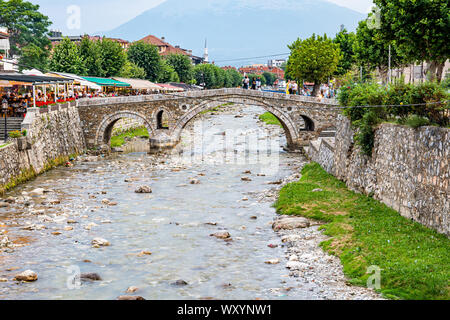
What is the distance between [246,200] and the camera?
81.0 feet

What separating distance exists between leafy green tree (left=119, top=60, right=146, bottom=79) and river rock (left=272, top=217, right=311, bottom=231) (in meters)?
48.1

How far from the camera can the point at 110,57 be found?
204 feet

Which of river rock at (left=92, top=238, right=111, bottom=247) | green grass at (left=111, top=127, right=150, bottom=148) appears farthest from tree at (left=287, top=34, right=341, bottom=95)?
river rock at (left=92, top=238, right=111, bottom=247)

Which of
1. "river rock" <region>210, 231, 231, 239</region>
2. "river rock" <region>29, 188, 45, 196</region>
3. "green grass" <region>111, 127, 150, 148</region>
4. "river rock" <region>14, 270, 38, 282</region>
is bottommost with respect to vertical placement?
"river rock" <region>14, 270, 38, 282</region>

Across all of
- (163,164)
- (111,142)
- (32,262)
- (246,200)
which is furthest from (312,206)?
(111,142)

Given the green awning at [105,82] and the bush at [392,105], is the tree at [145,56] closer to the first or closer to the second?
the green awning at [105,82]

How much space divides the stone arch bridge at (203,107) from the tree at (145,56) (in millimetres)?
36104

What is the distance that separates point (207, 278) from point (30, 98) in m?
24.1

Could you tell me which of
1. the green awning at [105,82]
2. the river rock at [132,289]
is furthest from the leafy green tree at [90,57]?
the river rock at [132,289]

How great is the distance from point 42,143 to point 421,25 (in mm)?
21238

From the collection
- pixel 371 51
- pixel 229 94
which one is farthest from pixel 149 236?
pixel 229 94

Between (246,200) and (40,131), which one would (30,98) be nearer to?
(40,131)

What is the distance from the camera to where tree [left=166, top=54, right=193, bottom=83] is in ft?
322

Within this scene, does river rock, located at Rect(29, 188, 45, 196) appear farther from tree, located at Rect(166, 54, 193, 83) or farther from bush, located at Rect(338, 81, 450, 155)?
tree, located at Rect(166, 54, 193, 83)
